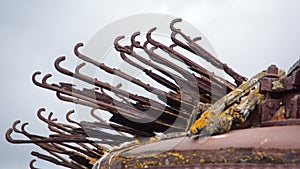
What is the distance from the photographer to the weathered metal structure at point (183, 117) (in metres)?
5.61

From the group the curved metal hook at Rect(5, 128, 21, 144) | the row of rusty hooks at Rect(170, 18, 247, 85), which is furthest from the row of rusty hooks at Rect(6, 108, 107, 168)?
the row of rusty hooks at Rect(170, 18, 247, 85)

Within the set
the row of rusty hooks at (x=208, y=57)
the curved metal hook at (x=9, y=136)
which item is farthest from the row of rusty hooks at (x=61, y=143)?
the row of rusty hooks at (x=208, y=57)

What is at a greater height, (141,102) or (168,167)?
(141,102)

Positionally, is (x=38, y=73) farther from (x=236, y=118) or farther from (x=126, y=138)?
(x=236, y=118)

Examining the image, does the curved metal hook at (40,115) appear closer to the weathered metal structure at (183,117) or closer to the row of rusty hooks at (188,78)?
the weathered metal structure at (183,117)

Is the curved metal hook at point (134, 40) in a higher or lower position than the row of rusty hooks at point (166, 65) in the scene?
higher

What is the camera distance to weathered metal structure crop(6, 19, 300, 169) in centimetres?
561

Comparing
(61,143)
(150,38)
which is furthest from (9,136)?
(150,38)

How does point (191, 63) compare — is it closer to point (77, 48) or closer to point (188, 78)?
point (188, 78)

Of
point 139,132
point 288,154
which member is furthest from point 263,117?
point 139,132

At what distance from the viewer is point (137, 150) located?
6.34 metres

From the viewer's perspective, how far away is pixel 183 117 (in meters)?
7.84

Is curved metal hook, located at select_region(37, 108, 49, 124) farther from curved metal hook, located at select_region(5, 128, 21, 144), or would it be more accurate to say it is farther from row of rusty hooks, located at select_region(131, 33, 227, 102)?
row of rusty hooks, located at select_region(131, 33, 227, 102)

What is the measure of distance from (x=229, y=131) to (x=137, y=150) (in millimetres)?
880
